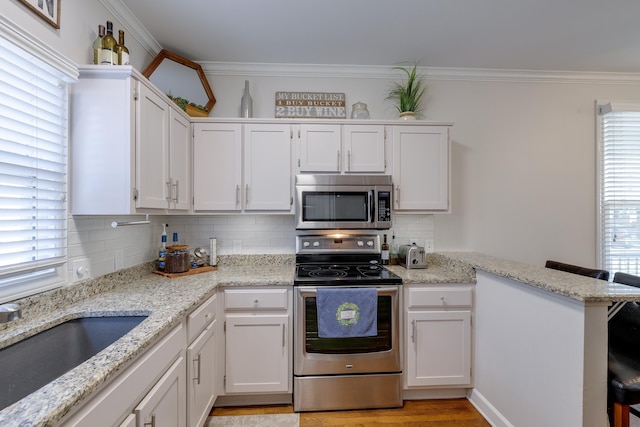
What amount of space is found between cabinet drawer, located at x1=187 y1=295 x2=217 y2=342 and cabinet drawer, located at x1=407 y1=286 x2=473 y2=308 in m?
1.38

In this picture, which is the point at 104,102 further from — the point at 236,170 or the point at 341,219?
the point at 341,219

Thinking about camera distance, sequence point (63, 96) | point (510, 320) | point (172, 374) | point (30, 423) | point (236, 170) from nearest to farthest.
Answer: point (30, 423), point (172, 374), point (63, 96), point (510, 320), point (236, 170)

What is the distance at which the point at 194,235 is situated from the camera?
8.41 feet

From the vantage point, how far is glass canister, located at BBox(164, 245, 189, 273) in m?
2.14

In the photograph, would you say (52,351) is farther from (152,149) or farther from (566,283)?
(566,283)

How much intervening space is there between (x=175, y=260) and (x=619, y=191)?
162 inches

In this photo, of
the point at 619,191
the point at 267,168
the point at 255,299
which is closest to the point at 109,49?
the point at 267,168

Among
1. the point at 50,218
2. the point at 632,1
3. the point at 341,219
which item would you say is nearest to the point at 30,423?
the point at 50,218

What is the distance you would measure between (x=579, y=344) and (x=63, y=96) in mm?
2792

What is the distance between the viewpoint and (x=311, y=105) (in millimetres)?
2623

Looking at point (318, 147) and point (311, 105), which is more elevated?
point (311, 105)

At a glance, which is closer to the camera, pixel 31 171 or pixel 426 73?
pixel 31 171

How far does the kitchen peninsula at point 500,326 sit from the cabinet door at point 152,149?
558mm

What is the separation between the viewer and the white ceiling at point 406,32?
73.3 inches
